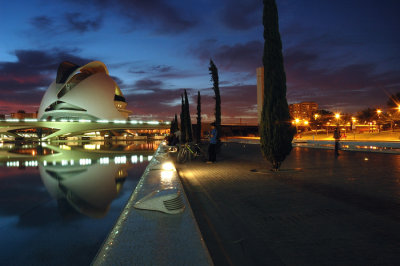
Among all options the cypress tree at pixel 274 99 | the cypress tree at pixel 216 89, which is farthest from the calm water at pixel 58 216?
the cypress tree at pixel 216 89

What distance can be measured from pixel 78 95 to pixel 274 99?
6127 cm

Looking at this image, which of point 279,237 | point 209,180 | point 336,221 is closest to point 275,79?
point 209,180

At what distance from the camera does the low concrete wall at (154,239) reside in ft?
7.46

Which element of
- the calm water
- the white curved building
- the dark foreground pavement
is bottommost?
the calm water

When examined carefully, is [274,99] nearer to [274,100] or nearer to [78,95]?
[274,100]

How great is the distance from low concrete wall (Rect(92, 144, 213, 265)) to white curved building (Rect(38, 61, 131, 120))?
64.2 m

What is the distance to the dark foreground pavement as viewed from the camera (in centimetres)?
256

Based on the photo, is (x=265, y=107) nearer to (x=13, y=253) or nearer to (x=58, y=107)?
(x=13, y=253)

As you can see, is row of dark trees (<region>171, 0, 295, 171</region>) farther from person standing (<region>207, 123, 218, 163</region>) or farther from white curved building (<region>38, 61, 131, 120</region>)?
white curved building (<region>38, 61, 131, 120</region>)

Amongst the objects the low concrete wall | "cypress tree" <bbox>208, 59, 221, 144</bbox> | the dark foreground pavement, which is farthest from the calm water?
"cypress tree" <bbox>208, 59, 221, 144</bbox>

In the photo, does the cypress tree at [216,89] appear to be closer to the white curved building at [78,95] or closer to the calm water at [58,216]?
the calm water at [58,216]

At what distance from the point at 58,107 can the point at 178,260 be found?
231 ft

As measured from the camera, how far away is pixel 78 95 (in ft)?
202

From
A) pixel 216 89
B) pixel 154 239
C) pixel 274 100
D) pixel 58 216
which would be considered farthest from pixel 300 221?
pixel 216 89
